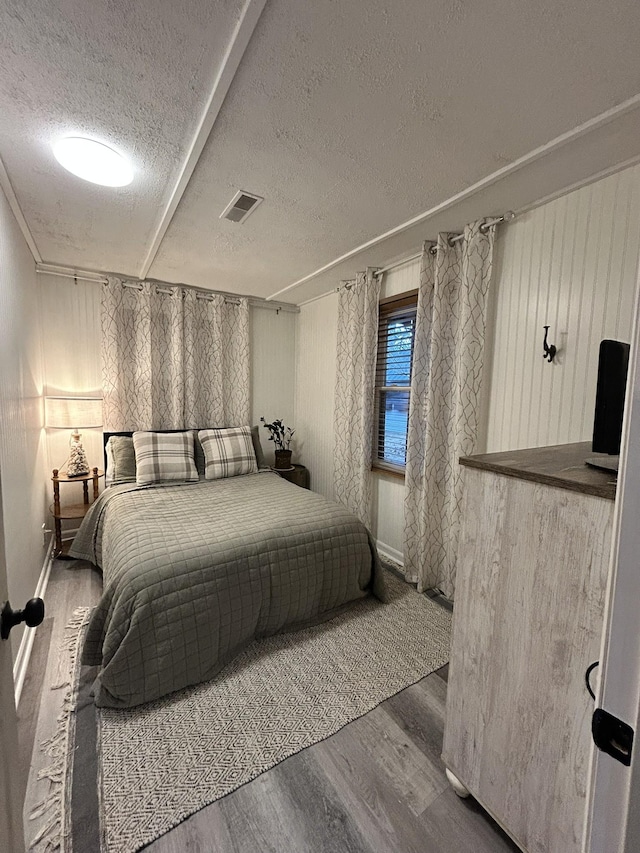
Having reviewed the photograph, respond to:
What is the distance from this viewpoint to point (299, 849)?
1079 millimetres

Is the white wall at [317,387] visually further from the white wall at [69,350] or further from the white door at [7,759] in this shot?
the white door at [7,759]

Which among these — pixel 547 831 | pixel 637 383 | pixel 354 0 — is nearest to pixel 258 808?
pixel 547 831

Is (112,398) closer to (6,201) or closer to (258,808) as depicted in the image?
(6,201)

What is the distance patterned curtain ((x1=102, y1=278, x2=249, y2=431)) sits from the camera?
3201 millimetres

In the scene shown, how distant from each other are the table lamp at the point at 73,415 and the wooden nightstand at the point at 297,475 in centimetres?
172

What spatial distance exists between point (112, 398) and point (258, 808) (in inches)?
120

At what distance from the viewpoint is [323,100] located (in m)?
1.28

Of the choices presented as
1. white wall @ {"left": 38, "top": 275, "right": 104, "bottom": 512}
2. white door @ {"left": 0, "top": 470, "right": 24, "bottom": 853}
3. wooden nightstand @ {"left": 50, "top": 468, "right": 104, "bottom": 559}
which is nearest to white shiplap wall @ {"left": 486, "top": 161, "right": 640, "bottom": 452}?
white door @ {"left": 0, "top": 470, "right": 24, "bottom": 853}

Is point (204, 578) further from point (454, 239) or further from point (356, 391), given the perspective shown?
point (454, 239)

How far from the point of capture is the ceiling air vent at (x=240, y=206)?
6.21ft

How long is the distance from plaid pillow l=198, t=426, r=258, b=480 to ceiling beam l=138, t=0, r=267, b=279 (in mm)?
1779

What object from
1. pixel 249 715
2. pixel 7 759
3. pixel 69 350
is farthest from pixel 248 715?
pixel 69 350

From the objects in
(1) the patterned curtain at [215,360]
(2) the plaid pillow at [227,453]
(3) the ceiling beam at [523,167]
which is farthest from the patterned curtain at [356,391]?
(1) the patterned curtain at [215,360]

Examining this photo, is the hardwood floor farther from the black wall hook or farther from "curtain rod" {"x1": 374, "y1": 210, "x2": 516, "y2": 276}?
"curtain rod" {"x1": 374, "y1": 210, "x2": 516, "y2": 276}
